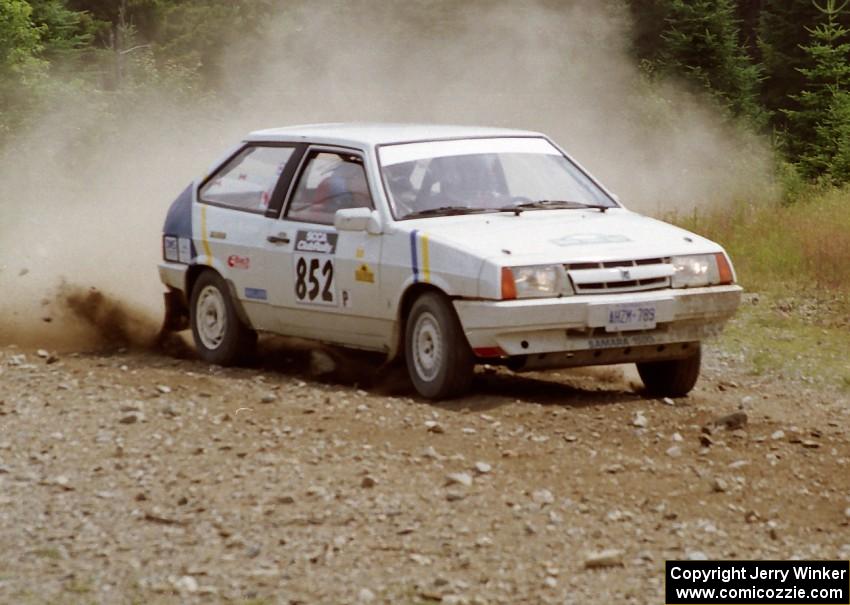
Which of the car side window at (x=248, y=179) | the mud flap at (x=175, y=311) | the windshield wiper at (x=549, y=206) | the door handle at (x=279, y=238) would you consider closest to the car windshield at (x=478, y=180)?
the windshield wiper at (x=549, y=206)

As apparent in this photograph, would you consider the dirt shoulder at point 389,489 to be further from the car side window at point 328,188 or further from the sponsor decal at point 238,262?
the car side window at point 328,188

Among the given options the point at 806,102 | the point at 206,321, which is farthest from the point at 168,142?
the point at 206,321

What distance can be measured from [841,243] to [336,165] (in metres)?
7.14

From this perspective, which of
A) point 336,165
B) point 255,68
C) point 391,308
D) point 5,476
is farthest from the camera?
point 255,68

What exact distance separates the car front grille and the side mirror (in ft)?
4.13

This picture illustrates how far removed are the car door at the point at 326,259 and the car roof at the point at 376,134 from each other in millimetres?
83

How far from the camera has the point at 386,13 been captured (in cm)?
5928

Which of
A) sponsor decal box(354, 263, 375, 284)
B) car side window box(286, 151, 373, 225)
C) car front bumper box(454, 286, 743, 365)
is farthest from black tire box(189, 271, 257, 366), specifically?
car front bumper box(454, 286, 743, 365)

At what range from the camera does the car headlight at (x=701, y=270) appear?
30.7 feet

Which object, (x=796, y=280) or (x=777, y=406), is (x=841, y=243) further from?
(x=777, y=406)

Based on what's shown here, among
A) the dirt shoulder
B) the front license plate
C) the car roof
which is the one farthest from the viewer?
the car roof

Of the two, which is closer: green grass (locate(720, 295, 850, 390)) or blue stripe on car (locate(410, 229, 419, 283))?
blue stripe on car (locate(410, 229, 419, 283))

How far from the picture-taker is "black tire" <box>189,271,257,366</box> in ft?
36.2

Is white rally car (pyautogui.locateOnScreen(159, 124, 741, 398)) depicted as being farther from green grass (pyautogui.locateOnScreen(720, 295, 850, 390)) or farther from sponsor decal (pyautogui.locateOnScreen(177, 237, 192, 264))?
green grass (pyautogui.locateOnScreen(720, 295, 850, 390))
